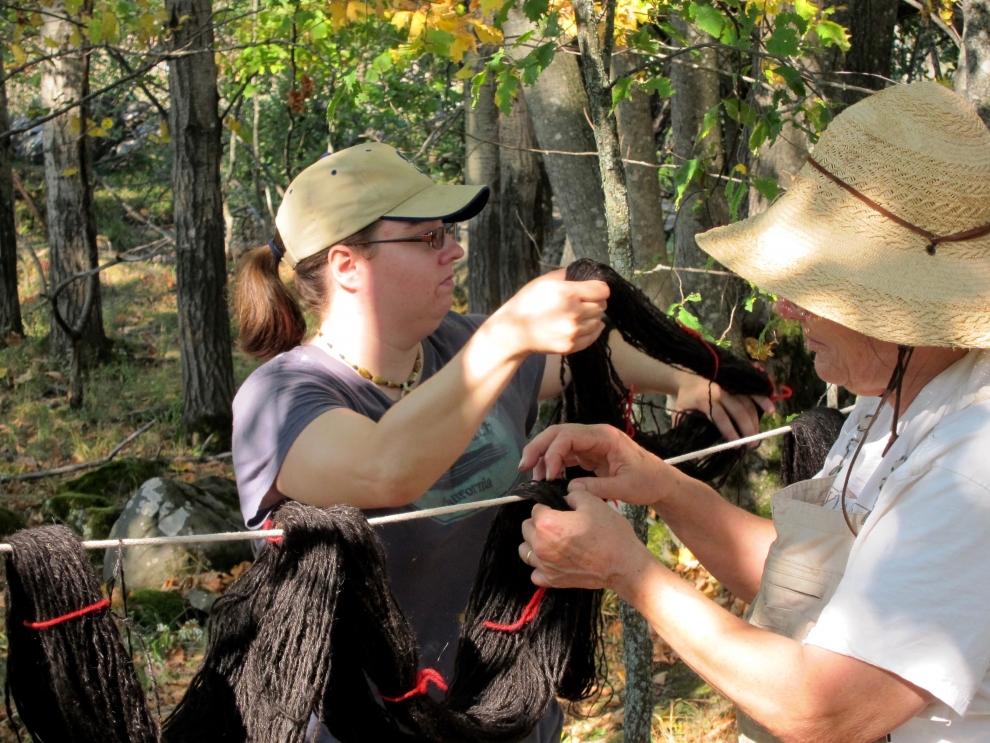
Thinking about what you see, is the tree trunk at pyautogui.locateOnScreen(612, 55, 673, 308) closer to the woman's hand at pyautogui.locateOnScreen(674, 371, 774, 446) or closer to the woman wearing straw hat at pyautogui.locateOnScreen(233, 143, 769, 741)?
the woman's hand at pyautogui.locateOnScreen(674, 371, 774, 446)

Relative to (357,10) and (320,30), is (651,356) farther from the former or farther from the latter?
(320,30)

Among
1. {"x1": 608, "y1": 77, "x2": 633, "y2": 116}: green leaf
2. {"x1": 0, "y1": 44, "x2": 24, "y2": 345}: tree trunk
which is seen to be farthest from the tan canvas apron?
{"x1": 0, "y1": 44, "x2": 24, "y2": 345}: tree trunk

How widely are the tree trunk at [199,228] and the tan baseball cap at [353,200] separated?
4343 millimetres

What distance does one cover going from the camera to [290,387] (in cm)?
185

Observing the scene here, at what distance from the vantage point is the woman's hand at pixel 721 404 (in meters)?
2.31

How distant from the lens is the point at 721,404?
2344 millimetres

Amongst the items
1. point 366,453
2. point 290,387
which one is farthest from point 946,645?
point 290,387

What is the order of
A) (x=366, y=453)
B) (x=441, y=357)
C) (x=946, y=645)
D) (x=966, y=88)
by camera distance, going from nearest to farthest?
1. (x=946, y=645)
2. (x=366, y=453)
3. (x=441, y=357)
4. (x=966, y=88)

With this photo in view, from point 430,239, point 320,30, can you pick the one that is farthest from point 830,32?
point 320,30

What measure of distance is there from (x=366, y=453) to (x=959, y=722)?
1.01m

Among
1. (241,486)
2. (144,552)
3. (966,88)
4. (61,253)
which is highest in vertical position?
(966,88)

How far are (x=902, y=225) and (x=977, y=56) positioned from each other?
1462 mm

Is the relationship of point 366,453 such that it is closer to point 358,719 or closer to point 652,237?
point 358,719

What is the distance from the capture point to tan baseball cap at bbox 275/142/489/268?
77.6 inches
